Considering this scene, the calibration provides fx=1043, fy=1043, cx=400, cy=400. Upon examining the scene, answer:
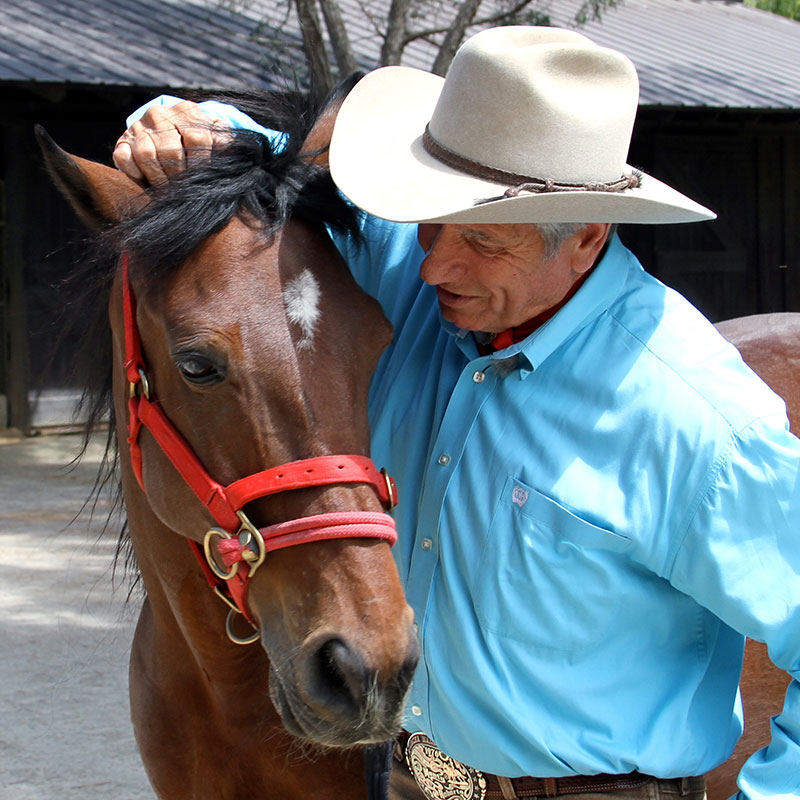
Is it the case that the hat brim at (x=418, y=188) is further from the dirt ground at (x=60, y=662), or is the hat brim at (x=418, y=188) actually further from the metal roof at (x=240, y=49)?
the metal roof at (x=240, y=49)

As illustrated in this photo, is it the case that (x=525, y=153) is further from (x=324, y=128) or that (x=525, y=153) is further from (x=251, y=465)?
(x=251, y=465)

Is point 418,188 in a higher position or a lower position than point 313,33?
higher

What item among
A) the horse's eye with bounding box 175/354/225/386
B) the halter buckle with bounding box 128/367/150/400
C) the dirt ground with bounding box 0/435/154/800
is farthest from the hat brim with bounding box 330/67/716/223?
the dirt ground with bounding box 0/435/154/800

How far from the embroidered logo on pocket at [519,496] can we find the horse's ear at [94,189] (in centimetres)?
80

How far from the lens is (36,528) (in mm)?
6266

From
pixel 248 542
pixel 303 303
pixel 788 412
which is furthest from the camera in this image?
pixel 788 412

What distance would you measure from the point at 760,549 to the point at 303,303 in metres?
0.76

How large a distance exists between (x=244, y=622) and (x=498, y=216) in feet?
2.60

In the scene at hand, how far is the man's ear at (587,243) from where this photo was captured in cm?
162

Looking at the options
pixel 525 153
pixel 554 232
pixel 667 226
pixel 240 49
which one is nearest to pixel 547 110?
pixel 525 153

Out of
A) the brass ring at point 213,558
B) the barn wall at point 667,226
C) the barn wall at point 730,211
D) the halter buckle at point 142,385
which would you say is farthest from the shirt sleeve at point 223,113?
the barn wall at point 730,211

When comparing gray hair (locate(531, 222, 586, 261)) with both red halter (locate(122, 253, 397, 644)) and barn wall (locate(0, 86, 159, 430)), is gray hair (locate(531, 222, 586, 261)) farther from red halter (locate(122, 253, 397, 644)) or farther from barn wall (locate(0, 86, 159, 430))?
barn wall (locate(0, 86, 159, 430))

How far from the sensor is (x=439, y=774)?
1.74m

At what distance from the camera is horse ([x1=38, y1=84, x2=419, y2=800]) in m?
1.44
